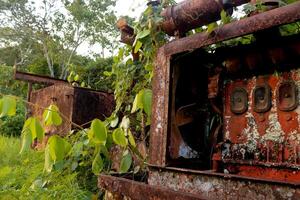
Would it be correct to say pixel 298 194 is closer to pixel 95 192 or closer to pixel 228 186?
pixel 228 186

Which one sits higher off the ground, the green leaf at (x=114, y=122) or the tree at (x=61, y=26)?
the tree at (x=61, y=26)

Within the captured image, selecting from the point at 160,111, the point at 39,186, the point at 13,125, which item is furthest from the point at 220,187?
the point at 13,125

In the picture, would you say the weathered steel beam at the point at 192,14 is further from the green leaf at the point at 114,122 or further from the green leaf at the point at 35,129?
the green leaf at the point at 114,122

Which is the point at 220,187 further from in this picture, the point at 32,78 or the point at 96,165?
the point at 32,78

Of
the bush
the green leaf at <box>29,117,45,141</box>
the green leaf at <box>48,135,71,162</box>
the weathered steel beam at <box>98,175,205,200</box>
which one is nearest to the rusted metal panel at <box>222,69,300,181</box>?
the weathered steel beam at <box>98,175,205,200</box>

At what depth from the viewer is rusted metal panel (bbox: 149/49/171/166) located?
5.54 feet

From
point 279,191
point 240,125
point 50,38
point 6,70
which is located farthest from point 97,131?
point 50,38

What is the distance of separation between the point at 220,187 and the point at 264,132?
58 cm

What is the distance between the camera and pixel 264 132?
5.87ft

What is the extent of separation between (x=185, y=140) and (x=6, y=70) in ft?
57.4

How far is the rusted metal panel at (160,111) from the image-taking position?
1689mm

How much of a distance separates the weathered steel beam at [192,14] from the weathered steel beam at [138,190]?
88 centimetres

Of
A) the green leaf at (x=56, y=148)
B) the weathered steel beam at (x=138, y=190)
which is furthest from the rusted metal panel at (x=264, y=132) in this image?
the green leaf at (x=56, y=148)

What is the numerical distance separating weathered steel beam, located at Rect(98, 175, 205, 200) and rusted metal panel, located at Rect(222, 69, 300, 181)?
58 centimetres
